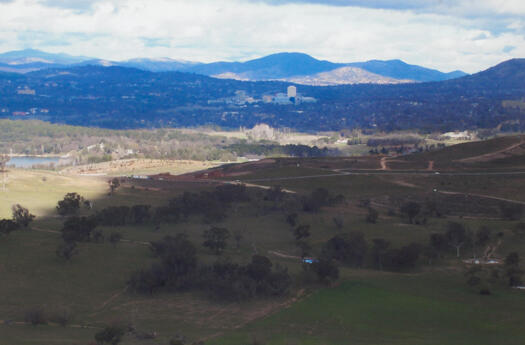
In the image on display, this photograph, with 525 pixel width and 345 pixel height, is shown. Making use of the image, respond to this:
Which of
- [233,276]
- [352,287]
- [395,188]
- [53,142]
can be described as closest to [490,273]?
[352,287]

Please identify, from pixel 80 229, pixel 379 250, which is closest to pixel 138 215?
pixel 80 229

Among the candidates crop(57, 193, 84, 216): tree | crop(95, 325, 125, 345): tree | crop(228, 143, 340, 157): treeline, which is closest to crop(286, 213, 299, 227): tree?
crop(57, 193, 84, 216): tree

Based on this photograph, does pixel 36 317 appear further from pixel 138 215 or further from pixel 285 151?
pixel 285 151

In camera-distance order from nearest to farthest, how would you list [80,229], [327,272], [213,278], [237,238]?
[213,278] < [327,272] < [80,229] < [237,238]

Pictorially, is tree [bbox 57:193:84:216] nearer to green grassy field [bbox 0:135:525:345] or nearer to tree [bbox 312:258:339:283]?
green grassy field [bbox 0:135:525:345]

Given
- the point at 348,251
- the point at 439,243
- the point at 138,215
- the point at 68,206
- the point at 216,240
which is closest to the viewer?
the point at 348,251

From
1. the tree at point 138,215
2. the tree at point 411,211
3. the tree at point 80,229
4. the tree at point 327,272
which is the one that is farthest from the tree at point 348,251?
the tree at point 138,215
